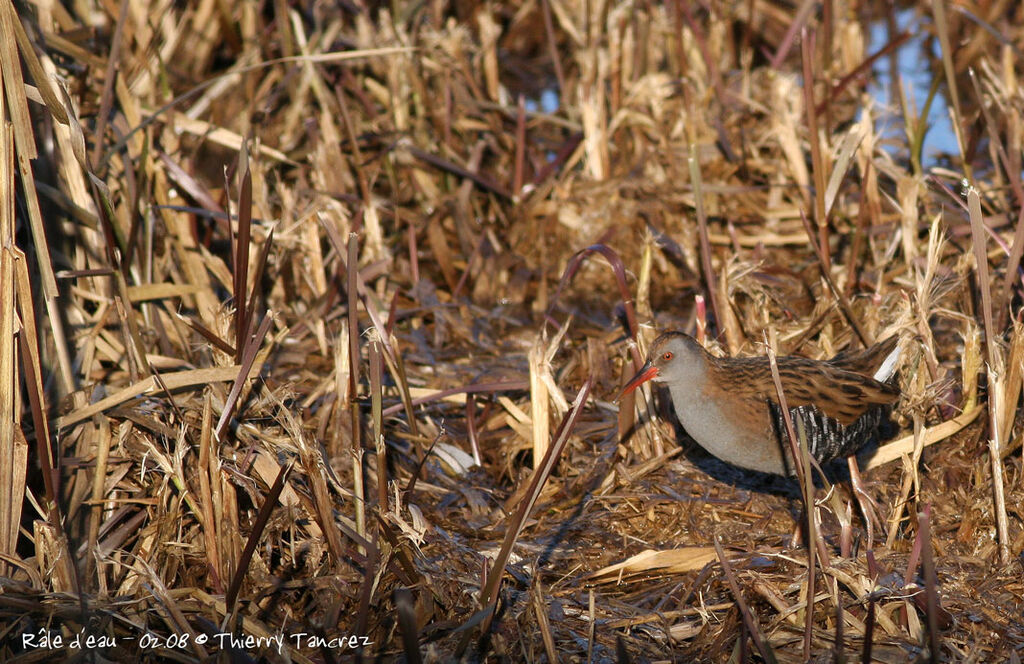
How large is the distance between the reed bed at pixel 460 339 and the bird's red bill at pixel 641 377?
4.4 inches

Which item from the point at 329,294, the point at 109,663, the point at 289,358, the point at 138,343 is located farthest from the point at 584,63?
the point at 109,663

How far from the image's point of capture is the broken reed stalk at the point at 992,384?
3.06 meters

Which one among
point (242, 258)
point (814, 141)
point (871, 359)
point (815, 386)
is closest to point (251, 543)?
point (242, 258)

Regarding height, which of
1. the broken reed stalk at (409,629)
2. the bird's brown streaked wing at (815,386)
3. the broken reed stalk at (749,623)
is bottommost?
the broken reed stalk at (749,623)

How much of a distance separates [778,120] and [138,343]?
10.3ft

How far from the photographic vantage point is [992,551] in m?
3.27

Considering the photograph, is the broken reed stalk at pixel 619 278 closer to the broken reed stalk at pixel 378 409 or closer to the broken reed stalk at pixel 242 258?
the broken reed stalk at pixel 378 409

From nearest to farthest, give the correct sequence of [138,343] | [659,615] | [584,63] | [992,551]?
1. [659,615]
2. [992,551]
3. [138,343]
4. [584,63]

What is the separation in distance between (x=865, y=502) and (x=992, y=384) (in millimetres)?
545

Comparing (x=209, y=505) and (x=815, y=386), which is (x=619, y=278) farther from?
(x=209, y=505)

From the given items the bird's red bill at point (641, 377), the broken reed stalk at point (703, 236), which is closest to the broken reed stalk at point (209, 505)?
the bird's red bill at point (641, 377)

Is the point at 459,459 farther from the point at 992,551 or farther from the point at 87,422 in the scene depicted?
the point at 992,551

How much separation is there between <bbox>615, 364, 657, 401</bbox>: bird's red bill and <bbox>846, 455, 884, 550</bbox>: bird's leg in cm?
74

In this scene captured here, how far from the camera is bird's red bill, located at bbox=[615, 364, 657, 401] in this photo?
3574 mm
